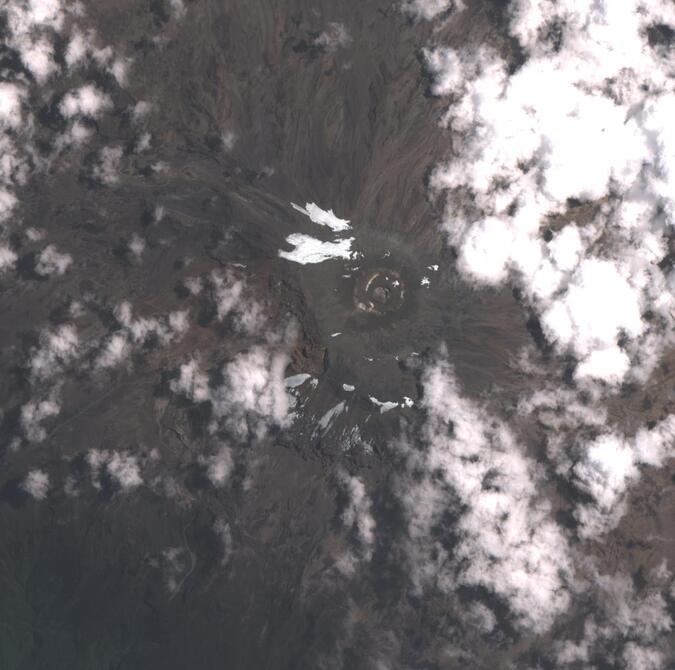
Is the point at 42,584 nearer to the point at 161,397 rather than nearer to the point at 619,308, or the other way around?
the point at 161,397

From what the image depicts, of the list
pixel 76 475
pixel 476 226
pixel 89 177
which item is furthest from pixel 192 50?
pixel 76 475

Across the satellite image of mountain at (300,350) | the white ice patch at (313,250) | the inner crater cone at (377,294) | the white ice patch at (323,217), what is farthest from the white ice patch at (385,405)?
the white ice patch at (323,217)

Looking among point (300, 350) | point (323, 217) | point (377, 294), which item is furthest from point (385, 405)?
point (323, 217)

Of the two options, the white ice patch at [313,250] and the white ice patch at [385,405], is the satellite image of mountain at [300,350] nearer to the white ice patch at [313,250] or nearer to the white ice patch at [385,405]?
the white ice patch at [385,405]

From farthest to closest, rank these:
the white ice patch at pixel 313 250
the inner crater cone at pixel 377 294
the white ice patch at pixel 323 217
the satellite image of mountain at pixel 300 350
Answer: the inner crater cone at pixel 377 294 < the white ice patch at pixel 323 217 < the white ice patch at pixel 313 250 < the satellite image of mountain at pixel 300 350

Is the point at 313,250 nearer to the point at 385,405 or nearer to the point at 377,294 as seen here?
the point at 377,294

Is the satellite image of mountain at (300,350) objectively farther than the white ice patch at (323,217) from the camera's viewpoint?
No
